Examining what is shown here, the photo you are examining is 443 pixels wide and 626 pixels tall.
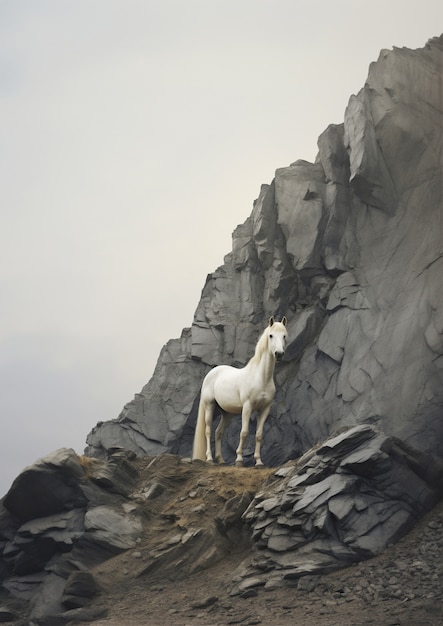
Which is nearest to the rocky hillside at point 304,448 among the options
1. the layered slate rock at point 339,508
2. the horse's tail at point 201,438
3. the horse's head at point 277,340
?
the layered slate rock at point 339,508

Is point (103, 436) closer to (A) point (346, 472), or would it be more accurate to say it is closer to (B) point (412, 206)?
(B) point (412, 206)

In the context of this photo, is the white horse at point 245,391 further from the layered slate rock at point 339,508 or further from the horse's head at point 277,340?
the layered slate rock at point 339,508

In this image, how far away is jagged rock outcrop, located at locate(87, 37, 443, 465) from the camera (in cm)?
2298

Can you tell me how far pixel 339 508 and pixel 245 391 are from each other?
577 cm

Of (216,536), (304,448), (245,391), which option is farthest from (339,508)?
(304,448)

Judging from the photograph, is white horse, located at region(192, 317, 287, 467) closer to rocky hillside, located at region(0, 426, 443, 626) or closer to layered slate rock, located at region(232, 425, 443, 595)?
rocky hillside, located at region(0, 426, 443, 626)

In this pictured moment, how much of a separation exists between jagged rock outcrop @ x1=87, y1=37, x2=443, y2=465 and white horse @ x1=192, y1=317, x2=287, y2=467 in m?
5.03

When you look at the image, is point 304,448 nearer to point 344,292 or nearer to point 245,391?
point 344,292

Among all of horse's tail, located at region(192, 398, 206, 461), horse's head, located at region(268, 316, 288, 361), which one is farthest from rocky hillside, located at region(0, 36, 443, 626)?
horse's head, located at region(268, 316, 288, 361)

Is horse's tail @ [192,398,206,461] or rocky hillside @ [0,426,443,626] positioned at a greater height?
horse's tail @ [192,398,206,461]

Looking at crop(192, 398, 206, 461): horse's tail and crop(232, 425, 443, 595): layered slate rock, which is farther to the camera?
crop(192, 398, 206, 461): horse's tail

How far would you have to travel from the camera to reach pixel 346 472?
Answer: 13.9 metres

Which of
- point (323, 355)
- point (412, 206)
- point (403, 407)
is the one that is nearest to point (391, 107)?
point (412, 206)

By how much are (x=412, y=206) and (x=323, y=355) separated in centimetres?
563
